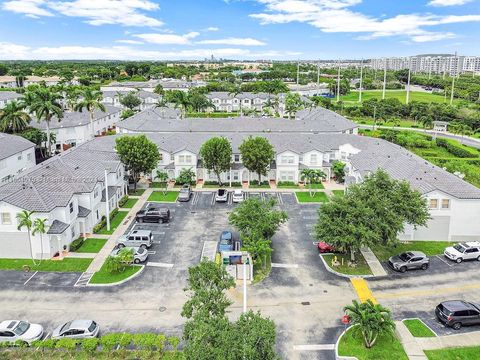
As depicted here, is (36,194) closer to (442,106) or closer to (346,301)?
(346,301)

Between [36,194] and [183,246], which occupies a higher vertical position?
[36,194]

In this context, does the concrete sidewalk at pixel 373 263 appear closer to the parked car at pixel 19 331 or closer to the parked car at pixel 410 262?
the parked car at pixel 410 262

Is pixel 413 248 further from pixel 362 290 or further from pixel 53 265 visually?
pixel 53 265

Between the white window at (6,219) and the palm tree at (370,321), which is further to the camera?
the white window at (6,219)

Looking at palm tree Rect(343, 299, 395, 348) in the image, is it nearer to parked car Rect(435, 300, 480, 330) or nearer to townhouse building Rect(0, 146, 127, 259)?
parked car Rect(435, 300, 480, 330)

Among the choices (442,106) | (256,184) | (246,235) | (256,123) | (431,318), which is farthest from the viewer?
(442,106)

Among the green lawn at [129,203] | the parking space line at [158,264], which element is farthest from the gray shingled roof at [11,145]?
the parking space line at [158,264]

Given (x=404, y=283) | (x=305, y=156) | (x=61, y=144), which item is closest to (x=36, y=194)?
(x=404, y=283)
